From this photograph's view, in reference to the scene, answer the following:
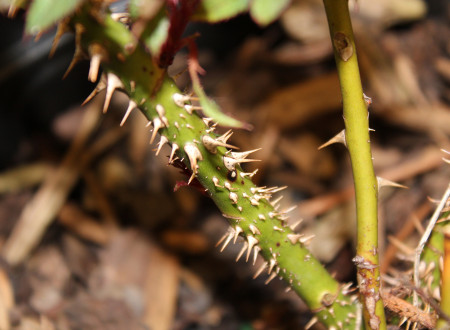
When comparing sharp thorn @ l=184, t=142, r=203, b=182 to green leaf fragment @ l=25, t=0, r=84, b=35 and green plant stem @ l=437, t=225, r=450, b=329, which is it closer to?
green leaf fragment @ l=25, t=0, r=84, b=35

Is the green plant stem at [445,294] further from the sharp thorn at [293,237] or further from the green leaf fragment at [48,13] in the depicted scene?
the green leaf fragment at [48,13]

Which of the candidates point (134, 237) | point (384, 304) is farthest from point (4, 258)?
point (384, 304)

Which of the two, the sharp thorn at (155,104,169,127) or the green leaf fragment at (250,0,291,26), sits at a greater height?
the green leaf fragment at (250,0,291,26)

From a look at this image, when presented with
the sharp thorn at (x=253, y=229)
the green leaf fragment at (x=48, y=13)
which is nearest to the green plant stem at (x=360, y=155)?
the sharp thorn at (x=253, y=229)

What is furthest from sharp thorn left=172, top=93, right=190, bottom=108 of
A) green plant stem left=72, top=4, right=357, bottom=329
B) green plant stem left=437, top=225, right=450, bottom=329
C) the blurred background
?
the blurred background

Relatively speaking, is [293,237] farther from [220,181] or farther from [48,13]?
[48,13]
